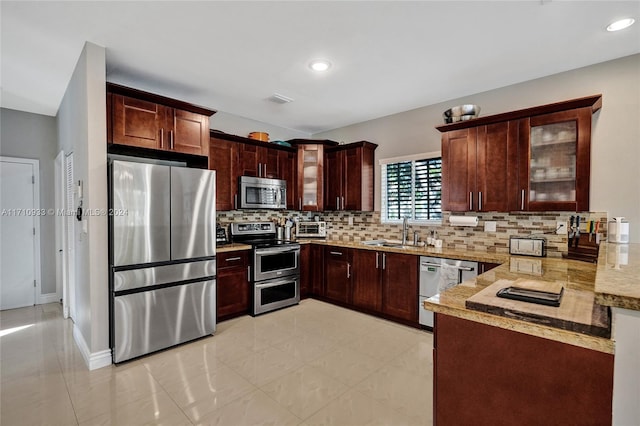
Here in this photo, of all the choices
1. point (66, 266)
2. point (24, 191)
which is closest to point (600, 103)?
point (66, 266)

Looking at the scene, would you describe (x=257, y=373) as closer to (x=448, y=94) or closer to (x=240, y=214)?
(x=240, y=214)

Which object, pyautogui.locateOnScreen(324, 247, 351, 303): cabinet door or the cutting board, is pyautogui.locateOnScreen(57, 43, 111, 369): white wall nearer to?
pyautogui.locateOnScreen(324, 247, 351, 303): cabinet door

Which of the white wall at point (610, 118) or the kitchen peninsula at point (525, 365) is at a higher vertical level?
the white wall at point (610, 118)

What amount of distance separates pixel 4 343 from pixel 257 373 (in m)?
2.72

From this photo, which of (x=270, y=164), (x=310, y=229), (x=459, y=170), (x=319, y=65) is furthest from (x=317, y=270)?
(x=319, y=65)

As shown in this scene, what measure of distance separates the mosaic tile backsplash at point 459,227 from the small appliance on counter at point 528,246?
18 cm

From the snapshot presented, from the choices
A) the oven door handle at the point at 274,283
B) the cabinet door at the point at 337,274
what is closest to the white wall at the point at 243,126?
the cabinet door at the point at 337,274

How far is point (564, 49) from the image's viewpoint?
101 inches

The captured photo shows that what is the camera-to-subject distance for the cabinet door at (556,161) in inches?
105

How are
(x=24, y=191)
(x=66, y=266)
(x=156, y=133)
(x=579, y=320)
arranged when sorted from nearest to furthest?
(x=579, y=320)
(x=156, y=133)
(x=66, y=266)
(x=24, y=191)

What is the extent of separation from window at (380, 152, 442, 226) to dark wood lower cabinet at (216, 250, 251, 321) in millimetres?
2101

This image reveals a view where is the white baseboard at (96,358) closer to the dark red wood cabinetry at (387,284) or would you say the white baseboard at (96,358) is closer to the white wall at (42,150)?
the white wall at (42,150)

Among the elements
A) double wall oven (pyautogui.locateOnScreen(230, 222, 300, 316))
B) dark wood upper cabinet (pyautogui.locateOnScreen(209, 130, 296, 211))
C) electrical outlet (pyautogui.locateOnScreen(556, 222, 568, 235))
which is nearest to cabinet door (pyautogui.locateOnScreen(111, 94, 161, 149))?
dark wood upper cabinet (pyautogui.locateOnScreen(209, 130, 296, 211))

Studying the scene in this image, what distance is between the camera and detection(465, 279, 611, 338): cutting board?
1074 millimetres
